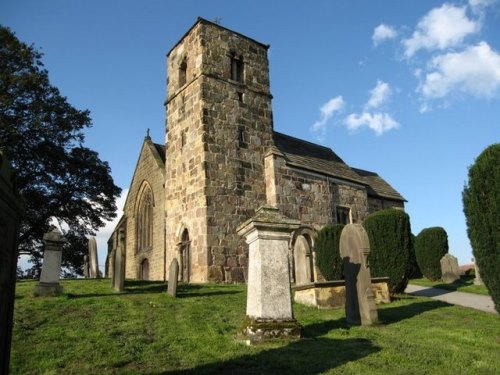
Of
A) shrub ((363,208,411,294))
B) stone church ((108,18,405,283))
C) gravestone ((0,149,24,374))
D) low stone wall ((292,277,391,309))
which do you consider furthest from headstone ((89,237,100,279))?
gravestone ((0,149,24,374))

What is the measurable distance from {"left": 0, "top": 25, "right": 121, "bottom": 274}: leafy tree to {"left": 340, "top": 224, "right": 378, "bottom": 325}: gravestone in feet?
56.5

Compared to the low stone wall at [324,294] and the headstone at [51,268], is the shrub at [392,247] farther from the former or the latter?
the headstone at [51,268]

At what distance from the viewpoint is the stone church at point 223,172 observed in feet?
57.6

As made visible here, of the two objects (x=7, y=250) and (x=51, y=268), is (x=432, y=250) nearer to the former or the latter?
(x=51, y=268)

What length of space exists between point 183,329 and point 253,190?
11.3m

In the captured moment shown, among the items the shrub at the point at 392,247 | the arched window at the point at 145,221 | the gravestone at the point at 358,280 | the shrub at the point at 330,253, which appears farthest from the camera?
the arched window at the point at 145,221

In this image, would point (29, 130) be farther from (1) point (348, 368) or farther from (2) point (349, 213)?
(1) point (348, 368)

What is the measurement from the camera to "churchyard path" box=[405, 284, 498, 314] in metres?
11.9

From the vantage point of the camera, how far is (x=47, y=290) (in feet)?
35.8

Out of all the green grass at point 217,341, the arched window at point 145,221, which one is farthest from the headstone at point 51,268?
the arched window at point 145,221

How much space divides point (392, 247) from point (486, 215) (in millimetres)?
5967

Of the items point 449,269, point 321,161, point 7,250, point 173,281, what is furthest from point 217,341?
point 321,161

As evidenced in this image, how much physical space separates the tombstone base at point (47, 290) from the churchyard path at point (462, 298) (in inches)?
419

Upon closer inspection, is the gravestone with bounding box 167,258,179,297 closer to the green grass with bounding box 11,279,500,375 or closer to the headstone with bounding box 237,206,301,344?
the green grass with bounding box 11,279,500,375
